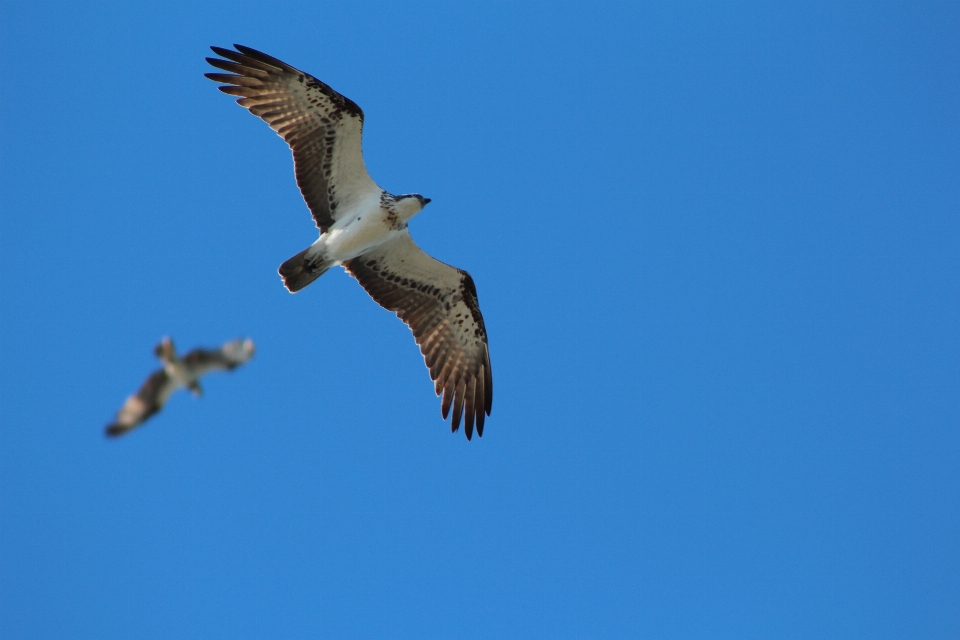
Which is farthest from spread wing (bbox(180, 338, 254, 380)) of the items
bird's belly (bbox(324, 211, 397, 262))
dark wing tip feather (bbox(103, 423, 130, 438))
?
bird's belly (bbox(324, 211, 397, 262))

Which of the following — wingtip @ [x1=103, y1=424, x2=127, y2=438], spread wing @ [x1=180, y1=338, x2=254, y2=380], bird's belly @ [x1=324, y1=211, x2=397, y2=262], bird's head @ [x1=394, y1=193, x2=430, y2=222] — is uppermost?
bird's head @ [x1=394, y1=193, x2=430, y2=222]

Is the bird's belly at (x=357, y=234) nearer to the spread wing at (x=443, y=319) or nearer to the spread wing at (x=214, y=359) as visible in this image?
the spread wing at (x=443, y=319)

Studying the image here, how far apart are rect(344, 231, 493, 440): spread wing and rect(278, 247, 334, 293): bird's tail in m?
0.80

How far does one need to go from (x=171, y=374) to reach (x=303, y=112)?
4.54 meters

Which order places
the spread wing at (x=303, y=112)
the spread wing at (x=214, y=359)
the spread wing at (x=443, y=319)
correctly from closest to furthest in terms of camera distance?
the spread wing at (x=214, y=359) < the spread wing at (x=303, y=112) < the spread wing at (x=443, y=319)

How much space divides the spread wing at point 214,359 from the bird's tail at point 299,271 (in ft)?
11.8

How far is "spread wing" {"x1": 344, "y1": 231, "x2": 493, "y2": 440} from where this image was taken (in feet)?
39.0

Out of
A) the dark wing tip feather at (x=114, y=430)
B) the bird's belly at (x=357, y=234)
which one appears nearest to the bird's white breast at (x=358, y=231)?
the bird's belly at (x=357, y=234)

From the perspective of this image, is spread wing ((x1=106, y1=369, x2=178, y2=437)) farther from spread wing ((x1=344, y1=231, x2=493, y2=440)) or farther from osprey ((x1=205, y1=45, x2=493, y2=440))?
spread wing ((x1=344, y1=231, x2=493, y2=440))

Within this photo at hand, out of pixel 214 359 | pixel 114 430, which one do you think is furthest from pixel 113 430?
pixel 214 359

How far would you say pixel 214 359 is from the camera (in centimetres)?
734

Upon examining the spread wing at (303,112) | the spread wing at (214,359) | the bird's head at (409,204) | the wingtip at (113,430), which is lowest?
the wingtip at (113,430)

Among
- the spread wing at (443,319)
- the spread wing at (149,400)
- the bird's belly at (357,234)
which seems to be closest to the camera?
the spread wing at (149,400)

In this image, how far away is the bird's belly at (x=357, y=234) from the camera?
11047 mm
